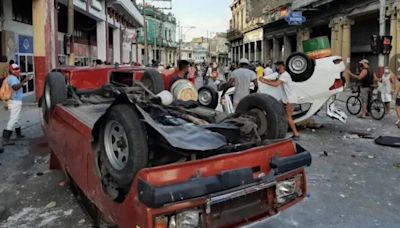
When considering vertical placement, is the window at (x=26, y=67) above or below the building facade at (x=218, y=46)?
below

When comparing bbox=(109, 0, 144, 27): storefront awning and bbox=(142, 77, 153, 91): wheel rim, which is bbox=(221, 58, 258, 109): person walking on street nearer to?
bbox=(142, 77, 153, 91): wheel rim

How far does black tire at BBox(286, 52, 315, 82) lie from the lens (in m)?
10.1

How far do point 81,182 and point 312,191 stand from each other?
9.95 ft

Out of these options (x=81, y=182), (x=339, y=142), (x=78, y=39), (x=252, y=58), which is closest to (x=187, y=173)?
(x=81, y=182)

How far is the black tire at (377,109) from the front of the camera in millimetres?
12820

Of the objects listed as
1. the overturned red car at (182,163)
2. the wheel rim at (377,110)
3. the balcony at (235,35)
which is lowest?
the wheel rim at (377,110)

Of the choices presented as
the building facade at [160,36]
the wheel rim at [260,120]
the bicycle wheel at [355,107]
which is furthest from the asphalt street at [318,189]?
the building facade at [160,36]

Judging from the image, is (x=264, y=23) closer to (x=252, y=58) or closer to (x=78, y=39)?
(x=252, y=58)

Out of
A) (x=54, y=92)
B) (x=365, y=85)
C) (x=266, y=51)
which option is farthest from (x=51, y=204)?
(x=266, y=51)

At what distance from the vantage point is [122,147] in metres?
3.37

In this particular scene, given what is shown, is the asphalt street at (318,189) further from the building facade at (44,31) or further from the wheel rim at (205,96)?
the building facade at (44,31)

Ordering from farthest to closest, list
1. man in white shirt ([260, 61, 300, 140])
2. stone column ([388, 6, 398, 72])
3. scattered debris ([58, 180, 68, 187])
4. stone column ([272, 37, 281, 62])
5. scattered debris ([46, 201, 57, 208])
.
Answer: stone column ([272, 37, 281, 62]) < stone column ([388, 6, 398, 72]) < man in white shirt ([260, 61, 300, 140]) < scattered debris ([58, 180, 68, 187]) < scattered debris ([46, 201, 57, 208])

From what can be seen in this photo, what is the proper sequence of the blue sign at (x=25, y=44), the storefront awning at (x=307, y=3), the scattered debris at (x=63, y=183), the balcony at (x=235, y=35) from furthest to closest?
the balcony at (x=235, y=35) < the storefront awning at (x=307, y=3) < the blue sign at (x=25, y=44) < the scattered debris at (x=63, y=183)

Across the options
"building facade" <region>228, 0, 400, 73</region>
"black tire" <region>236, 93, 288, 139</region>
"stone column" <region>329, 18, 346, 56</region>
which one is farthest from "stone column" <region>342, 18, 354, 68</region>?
"black tire" <region>236, 93, 288, 139</region>
